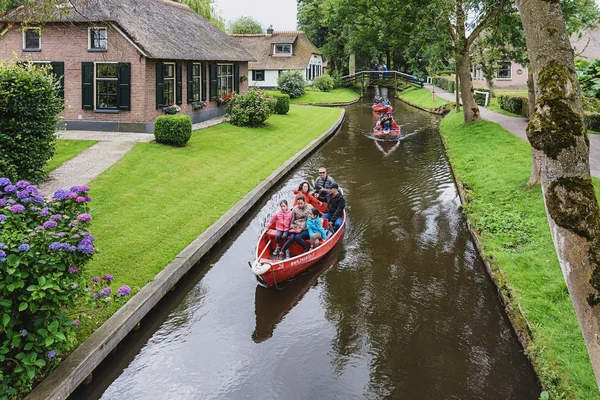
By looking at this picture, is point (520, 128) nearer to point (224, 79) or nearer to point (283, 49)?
point (224, 79)

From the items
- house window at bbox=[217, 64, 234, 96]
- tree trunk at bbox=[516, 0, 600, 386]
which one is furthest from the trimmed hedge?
tree trunk at bbox=[516, 0, 600, 386]

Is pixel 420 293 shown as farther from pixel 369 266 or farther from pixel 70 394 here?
pixel 70 394

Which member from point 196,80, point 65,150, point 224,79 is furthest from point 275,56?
point 65,150

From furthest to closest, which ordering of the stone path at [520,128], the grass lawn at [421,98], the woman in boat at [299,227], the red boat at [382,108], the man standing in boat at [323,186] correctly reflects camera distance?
the grass lawn at [421,98] → the red boat at [382,108] → the stone path at [520,128] → the man standing in boat at [323,186] → the woman in boat at [299,227]

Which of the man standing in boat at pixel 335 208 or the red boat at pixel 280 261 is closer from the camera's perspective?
the red boat at pixel 280 261

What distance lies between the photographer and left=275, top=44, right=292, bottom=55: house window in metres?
55.2

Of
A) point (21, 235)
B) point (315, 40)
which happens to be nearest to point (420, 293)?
point (21, 235)

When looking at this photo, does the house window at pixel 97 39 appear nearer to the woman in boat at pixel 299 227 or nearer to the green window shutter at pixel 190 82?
the green window shutter at pixel 190 82

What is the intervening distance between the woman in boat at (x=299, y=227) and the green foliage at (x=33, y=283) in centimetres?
552

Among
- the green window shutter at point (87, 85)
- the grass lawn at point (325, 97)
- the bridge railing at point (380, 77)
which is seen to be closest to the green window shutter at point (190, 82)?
Result: the green window shutter at point (87, 85)

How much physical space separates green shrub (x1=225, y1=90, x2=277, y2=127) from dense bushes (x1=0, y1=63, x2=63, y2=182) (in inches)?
532

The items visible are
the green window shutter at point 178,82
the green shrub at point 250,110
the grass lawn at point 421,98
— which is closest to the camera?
the green window shutter at point 178,82

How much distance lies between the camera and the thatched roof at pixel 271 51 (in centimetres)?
5438

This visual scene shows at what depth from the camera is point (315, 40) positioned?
218 feet
